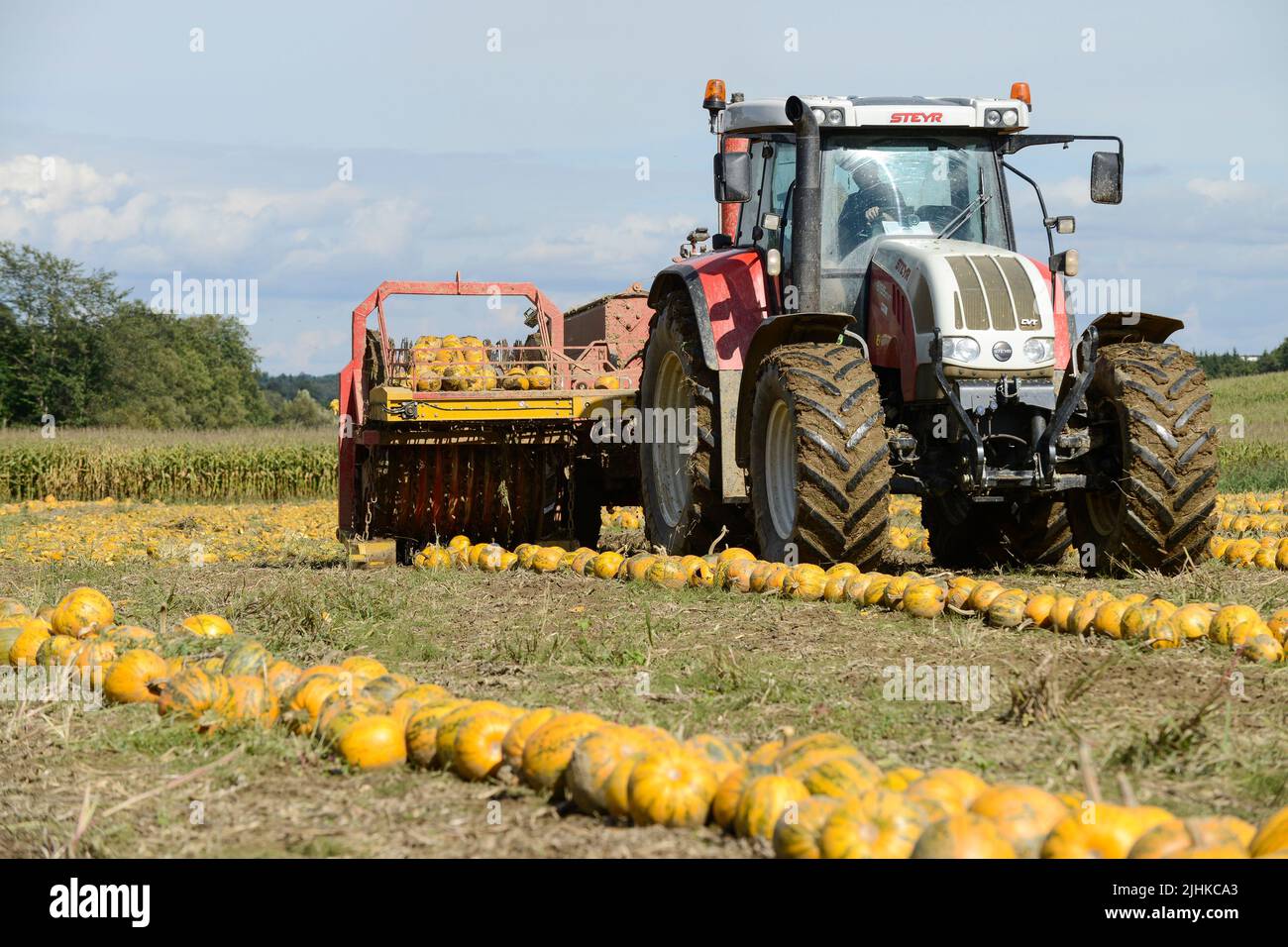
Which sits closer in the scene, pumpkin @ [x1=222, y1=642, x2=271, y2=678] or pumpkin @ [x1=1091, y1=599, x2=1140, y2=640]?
pumpkin @ [x1=222, y1=642, x2=271, y2=678]

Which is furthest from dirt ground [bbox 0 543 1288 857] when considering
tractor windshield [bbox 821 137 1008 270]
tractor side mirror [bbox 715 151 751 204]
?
tractor windshield [bbox 821 137 1008 270]

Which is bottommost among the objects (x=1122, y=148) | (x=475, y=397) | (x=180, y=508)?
(x=180, y=508)

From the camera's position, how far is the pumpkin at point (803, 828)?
123 inches

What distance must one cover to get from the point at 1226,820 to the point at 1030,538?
20.5 feet

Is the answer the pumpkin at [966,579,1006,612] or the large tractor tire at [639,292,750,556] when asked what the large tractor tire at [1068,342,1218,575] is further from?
the large tractor tire at [639,292,750,556]

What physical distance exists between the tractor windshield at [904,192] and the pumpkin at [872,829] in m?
5.60

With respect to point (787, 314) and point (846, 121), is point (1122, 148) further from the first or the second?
point (787, 314)

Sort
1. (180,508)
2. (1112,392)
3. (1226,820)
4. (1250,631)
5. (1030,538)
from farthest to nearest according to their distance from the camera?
(180,508) → (1030,538) → (1112,392) → (1250,631) → (1226,820)

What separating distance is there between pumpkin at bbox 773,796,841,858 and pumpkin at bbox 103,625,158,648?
350 cm

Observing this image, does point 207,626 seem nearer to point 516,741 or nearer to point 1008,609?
point 516,741

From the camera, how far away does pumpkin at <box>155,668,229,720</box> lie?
4.88 metres

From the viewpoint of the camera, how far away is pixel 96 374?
6162cm

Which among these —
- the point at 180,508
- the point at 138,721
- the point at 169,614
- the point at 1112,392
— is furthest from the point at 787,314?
the point at 180,508
